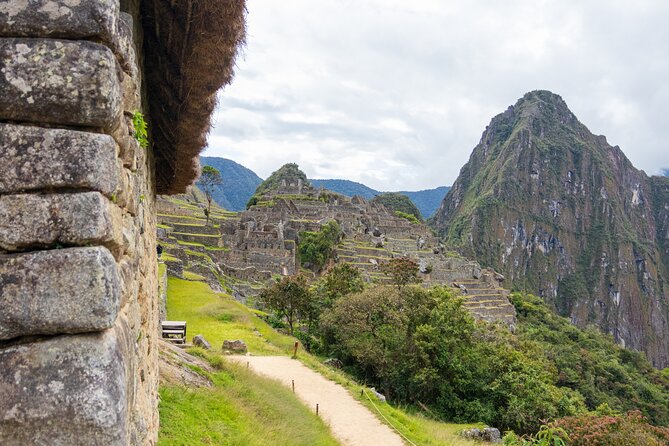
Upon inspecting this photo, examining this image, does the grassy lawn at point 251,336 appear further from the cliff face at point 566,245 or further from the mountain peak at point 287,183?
the cliff face at point 566,245

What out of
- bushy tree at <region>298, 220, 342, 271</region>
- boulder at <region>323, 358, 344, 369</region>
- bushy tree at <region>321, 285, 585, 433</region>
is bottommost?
boulder at <region>323, 358, 344, 369</region>

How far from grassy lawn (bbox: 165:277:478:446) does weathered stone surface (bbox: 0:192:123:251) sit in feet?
28.5

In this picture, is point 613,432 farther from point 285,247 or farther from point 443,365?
point 285,247

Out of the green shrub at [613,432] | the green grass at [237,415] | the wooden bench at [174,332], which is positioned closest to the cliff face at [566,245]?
the green shrub at [613,432]

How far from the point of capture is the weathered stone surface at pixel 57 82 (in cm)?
200

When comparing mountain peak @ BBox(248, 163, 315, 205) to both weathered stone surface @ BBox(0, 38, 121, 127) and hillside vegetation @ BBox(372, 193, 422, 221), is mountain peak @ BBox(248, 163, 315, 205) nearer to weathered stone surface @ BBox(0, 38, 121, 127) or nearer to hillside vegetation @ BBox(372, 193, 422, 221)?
hillside vegetation @ BBox(372, 193, 422, 221)

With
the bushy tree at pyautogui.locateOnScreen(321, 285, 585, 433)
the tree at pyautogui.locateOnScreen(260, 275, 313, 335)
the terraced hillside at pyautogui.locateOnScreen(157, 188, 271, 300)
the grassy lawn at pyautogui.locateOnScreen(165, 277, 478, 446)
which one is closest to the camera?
the grassy lawn at pyautogui.locateOnScreen(165, 277, 478, 446)

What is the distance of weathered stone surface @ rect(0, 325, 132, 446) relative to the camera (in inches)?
73.0

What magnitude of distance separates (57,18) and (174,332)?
1310 centimetres

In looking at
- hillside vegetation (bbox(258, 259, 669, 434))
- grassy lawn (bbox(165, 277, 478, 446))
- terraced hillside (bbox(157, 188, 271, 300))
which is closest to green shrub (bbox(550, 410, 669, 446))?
grassy lawn (bbox(165, 277, 478, 446))

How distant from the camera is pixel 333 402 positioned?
1305 cm

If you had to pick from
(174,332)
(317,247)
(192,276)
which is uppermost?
(317,247)

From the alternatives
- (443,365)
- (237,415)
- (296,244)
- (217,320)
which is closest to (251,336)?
(217,320)

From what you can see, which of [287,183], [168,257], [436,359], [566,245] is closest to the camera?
[436,359]
